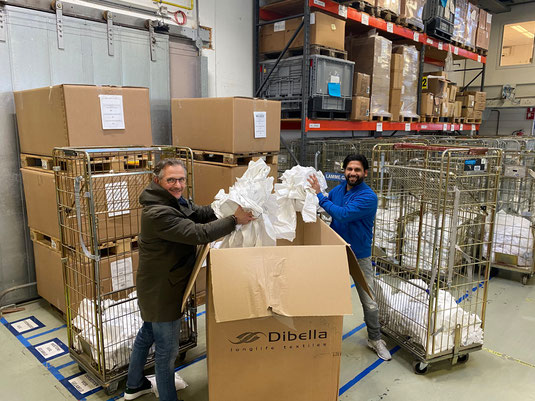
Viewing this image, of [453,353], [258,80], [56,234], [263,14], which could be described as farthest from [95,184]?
[263,14]

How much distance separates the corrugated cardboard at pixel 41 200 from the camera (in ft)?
12.2

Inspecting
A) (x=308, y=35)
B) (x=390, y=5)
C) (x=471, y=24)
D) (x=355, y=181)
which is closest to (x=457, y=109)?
(x=471, y=24)

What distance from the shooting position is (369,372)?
326 cm

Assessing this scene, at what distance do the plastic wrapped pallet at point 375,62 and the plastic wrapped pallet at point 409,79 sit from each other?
0.49m

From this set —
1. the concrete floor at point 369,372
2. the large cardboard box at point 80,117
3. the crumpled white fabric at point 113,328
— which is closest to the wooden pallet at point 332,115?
the large cardboard box at point 80,117

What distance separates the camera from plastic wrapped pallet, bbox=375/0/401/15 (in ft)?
20.4

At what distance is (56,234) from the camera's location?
377cm

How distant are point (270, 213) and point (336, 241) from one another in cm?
47

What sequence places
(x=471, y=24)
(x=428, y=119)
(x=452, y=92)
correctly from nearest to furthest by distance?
(x=428, y=119) < (x=452, y=92) < (x=471, y=24)

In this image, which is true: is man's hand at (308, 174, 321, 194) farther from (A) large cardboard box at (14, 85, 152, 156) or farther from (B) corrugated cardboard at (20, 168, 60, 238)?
(B) corrugated cardboard at (20, 168, 60, 238)

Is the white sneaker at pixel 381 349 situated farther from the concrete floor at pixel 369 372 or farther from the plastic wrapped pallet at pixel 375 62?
the plastic wrapped pallet at pixel 375 62

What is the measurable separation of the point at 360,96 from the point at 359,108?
18cm

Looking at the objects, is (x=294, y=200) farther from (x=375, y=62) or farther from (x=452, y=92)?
(x=452, y=92)

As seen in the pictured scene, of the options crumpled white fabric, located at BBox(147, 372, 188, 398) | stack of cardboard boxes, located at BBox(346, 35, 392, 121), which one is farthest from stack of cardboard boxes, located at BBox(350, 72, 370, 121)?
crumpled white fabric, located at BBox(147, 372, 188, 398)
